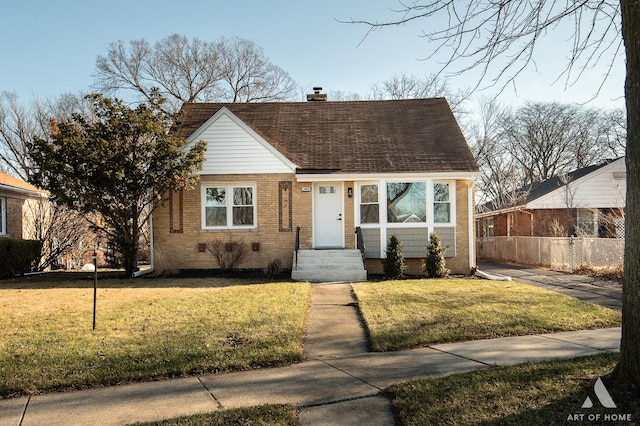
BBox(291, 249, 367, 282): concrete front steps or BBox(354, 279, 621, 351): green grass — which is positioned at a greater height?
BBox(291, 249, 367, 282): concrete front steps

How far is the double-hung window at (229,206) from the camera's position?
16.6 m

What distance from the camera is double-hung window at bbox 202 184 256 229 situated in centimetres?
1661

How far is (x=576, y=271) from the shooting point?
16.5 meters

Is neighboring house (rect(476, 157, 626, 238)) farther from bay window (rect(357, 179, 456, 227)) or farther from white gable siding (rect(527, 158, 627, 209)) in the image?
bay window (rect(357, 179, 456, 227))

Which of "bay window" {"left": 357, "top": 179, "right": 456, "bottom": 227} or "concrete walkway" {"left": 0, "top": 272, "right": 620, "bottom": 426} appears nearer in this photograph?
"concrete walkway" {"left": 0, "top": 272, "right": 620, "bottom": 426}

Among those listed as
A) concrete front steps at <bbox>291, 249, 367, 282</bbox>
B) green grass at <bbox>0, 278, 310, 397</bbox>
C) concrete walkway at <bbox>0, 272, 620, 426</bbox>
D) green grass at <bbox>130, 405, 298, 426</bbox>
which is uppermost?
concrete front steps at <bbox>291, 249, 367, 282</bbox>

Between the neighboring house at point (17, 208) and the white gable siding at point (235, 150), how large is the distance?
8198 millimetres

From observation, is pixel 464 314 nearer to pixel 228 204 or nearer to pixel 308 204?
pixel 308 204

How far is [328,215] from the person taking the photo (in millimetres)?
16703

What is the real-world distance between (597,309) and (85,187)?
13520mm

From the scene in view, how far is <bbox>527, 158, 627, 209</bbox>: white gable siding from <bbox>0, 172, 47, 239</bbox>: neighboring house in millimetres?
24073

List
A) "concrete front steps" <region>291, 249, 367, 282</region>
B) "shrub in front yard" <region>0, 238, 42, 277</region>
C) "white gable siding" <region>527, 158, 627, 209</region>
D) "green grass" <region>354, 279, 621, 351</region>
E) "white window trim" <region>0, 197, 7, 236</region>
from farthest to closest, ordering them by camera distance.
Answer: "white gable siding" <region>527, 158, 627, 209</region> < "white window trim" <region>0, 197, 7, 236</region> < "shrub in front yard" <region>0, 238, 42, 277</region> < "concrete front steps" <region>291, 249, 367, 282</region> < "green grass" <region>354, 279, 621, 351</region>

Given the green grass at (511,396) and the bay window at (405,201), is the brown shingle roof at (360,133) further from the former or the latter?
the green grass at (511,396)

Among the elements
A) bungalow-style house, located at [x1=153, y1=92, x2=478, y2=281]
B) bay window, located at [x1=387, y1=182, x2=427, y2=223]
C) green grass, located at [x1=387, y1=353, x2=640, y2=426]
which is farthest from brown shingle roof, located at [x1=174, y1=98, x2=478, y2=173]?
green grass, located at [x1=387, y1=353, x2=640, y2=426]
